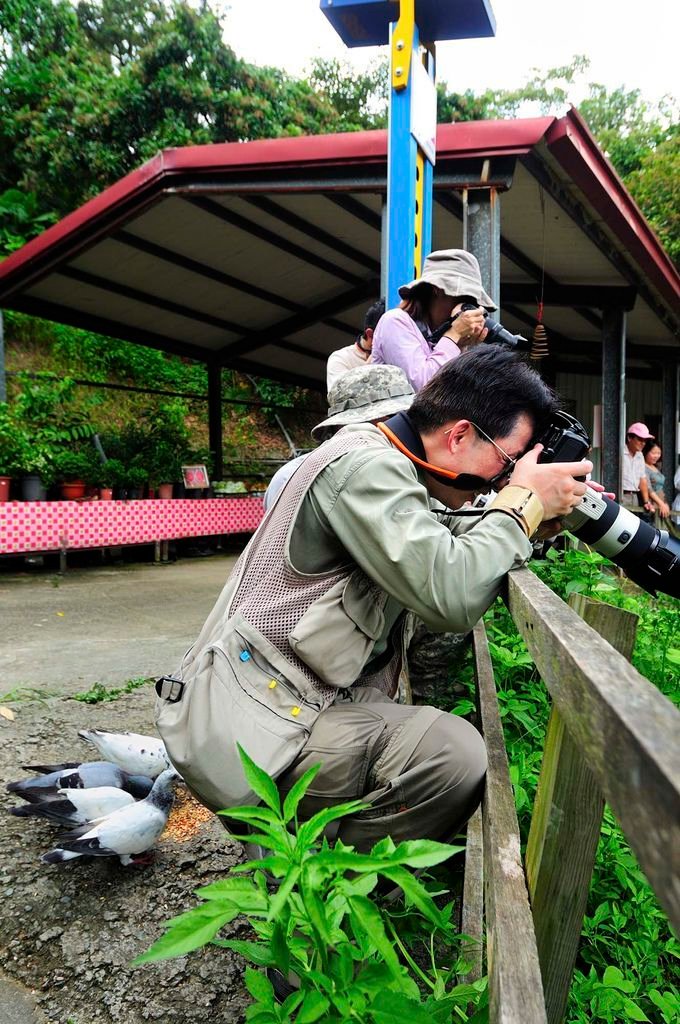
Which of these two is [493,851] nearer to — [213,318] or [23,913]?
[23,913]

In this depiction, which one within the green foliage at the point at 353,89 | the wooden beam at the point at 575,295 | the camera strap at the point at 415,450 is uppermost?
the green foliage at the point at 353,89

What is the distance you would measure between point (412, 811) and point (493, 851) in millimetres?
235

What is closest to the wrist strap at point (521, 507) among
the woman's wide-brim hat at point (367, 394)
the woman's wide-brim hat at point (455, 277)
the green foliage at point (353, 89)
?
the woman's wide-brim hat at point (367, 394)

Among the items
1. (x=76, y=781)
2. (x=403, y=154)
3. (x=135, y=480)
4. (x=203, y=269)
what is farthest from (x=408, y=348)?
(x=135, y=480)

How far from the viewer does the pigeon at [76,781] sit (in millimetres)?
2066

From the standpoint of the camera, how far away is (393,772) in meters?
1.53

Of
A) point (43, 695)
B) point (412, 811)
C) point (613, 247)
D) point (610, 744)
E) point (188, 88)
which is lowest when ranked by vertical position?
point (43, 695)

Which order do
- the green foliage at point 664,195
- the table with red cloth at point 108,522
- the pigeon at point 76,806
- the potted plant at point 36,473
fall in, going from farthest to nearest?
the green foliage at point 664,195 → the potted plant at point 36,473 → the table with red cloth at point 108,522 → the pigeon at point 76,806

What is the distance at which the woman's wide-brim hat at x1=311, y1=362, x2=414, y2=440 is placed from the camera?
6.08 feet

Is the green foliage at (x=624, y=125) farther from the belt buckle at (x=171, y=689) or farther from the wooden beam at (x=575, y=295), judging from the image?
the belt buckle at (x=171, y=689)

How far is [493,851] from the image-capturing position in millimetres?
1319

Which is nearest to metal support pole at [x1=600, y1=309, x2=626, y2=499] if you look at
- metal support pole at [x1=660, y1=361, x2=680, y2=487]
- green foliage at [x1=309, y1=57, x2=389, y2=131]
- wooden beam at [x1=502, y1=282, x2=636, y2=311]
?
wooden beam at [x1=502, y1=282, x2=636, y2=311]

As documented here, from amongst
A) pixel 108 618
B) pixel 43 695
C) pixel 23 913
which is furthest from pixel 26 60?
pixel 23 913

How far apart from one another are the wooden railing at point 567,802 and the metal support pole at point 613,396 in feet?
22.4
